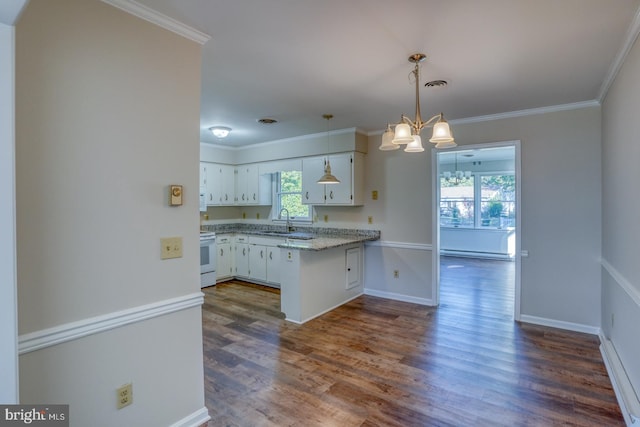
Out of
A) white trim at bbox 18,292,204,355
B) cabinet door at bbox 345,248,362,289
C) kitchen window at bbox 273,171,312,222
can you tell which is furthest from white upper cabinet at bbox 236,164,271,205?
white trim at bbox 18,292,204,355

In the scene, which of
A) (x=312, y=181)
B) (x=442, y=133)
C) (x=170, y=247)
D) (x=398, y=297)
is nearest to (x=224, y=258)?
(x=312, y=181)

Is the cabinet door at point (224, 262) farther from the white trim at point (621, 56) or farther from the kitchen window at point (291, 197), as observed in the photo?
the white trim at point (621, 56)

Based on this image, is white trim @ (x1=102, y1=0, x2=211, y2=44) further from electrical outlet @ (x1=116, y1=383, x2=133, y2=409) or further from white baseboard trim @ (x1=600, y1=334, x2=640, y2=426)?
white baseboard trim @ (x1=600, y1=334, x2=640, y2=426)

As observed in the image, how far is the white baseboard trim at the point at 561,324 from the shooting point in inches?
144

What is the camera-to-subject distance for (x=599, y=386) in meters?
2.61

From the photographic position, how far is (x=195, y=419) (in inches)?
85.1

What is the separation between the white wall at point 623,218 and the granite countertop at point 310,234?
265 cm

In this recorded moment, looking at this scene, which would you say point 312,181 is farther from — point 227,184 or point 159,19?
point 159,19

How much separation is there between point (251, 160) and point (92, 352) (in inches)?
196

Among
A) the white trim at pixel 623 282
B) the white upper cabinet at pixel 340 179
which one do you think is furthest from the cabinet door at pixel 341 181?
the white trim at pixel 623 282

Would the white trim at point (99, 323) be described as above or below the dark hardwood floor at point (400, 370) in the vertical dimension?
above

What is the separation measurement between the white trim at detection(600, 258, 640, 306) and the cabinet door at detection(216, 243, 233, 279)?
17.5 feet

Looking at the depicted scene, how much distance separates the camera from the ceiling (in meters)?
1.91

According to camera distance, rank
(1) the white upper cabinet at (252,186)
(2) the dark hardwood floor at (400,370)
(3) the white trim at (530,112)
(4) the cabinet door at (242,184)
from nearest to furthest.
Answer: (2) the dark hardwood floor at (400,370) < (3) the white trim at (530,112) < (1) the white upper cabinet at (252,186) < (4) the cabinet door at (242,184)
